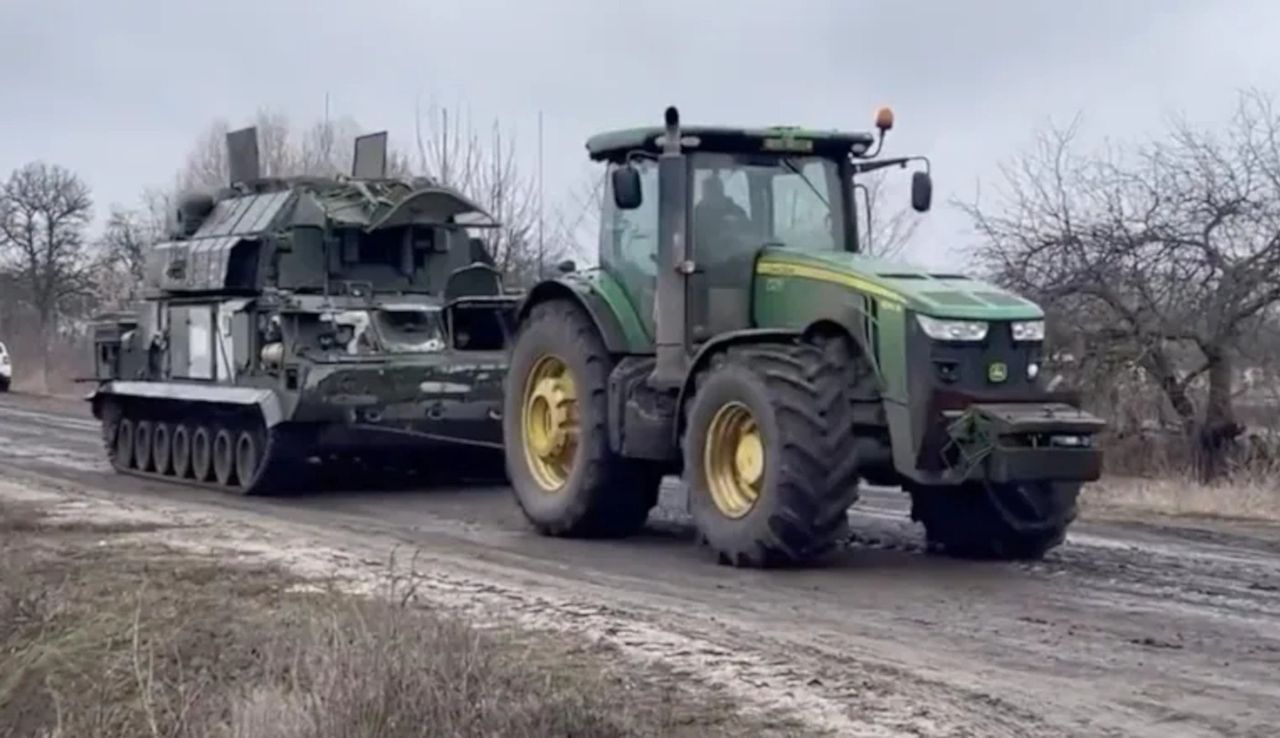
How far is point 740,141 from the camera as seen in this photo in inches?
487

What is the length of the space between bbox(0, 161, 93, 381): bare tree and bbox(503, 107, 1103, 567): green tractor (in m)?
39.2

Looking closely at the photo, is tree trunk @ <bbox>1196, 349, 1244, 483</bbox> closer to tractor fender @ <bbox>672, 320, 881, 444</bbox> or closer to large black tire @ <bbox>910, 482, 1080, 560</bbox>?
large black tire @ <bbox>910, 482, 1080, 560</bbox>

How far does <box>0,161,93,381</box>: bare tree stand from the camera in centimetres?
5066

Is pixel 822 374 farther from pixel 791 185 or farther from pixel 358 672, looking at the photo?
pixel 358 672

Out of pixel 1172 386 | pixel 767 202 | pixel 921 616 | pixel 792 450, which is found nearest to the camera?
pixel 921 616

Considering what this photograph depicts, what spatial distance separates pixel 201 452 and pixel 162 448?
846mm

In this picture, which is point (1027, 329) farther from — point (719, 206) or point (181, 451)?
point (181, 451)

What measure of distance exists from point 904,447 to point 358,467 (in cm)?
883

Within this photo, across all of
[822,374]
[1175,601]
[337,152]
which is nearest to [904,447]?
[822,374]

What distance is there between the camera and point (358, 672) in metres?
7.29

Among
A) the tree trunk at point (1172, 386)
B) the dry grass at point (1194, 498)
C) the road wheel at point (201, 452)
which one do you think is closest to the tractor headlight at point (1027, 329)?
the dry grass at point (1194, 498)

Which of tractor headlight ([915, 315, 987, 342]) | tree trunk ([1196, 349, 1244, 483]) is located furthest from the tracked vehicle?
tree trunk ([1196, 349, 1244, 483])

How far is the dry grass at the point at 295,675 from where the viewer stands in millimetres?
7086

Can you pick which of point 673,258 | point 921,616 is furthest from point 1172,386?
point 921,616
